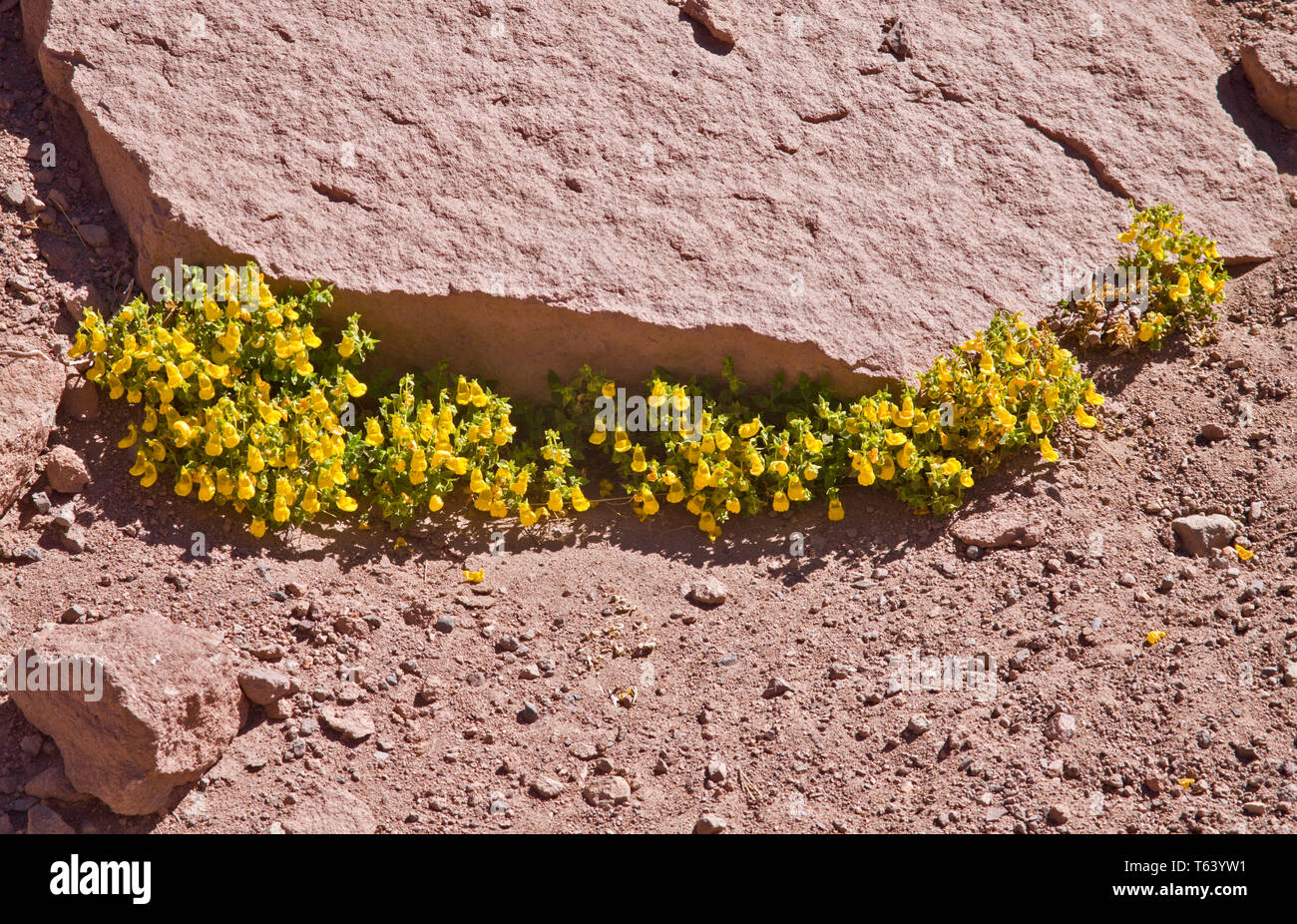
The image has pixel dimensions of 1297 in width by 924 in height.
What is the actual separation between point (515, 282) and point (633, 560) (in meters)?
1.27

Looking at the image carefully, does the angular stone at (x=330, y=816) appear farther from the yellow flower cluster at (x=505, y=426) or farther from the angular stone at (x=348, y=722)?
the yellow flower cluster at (x=505, y=426)

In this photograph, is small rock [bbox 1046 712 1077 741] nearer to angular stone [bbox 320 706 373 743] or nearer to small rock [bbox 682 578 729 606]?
small rock [bbox 682 578 729 606]

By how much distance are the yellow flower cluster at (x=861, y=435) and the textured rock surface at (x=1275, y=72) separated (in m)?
2.38

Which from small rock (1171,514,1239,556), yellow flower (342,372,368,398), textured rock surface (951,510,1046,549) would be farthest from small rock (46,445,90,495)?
small rock (1171,514,1239,556)

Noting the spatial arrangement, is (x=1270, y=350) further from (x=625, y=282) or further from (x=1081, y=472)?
(x=625, y=282)

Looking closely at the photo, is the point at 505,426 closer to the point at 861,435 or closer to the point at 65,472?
the point at 861,435

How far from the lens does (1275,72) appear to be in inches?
234

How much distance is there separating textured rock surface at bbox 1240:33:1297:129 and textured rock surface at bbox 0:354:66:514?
605 centimetres

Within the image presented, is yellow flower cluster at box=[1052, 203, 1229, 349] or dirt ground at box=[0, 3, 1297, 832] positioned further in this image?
yellow flower cluster at box=[1052, 203, 1229, 349]

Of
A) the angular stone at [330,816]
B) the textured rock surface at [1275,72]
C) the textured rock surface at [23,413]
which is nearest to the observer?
the angular stone at [330,816]

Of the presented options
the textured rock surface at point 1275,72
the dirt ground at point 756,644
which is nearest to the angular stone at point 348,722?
the dirt ground at point 756,644

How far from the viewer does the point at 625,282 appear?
4.82m

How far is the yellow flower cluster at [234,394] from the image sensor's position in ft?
14.1

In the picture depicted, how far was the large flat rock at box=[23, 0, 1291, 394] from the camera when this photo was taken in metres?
4.77
